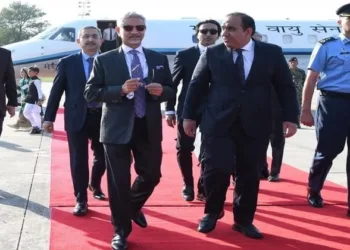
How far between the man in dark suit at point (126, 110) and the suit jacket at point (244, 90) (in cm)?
37

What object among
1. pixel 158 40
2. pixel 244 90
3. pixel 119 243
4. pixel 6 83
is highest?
pixel 244 90

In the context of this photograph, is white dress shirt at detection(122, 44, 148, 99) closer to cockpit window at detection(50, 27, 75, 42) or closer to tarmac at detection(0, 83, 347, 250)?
tarmac at detection(0, 83, 347, 250)

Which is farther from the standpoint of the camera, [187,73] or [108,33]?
Result: [108,33]

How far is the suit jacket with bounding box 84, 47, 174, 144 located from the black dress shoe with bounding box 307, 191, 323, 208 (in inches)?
83.7

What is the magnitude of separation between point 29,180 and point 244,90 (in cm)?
355

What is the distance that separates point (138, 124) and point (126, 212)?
0.68m

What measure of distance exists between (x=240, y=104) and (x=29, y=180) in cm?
351

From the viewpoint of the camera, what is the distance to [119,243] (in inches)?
176

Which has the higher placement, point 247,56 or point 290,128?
point 247,56

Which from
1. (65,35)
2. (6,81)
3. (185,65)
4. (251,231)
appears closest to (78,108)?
(6,81)

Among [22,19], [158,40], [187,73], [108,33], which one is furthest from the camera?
[22,19]

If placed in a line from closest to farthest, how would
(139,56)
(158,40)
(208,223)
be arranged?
(139,56)
(208,223)
(158,40)

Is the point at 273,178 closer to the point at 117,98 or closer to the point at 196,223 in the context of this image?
the point at 196,223

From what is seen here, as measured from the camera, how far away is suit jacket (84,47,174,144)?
4.44 m
